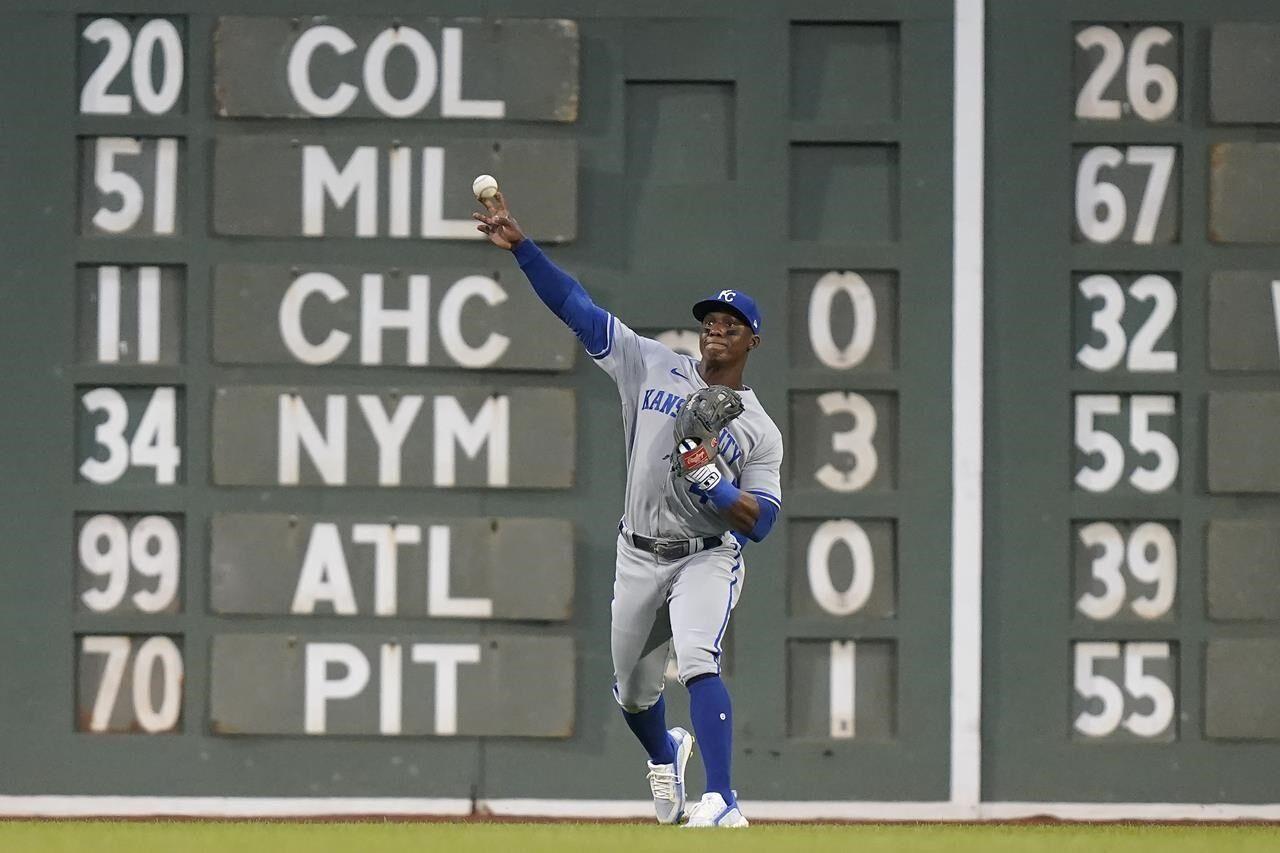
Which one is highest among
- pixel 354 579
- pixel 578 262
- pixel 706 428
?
pixel 578 262

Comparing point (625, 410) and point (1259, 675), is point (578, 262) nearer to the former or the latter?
point (625, 410)

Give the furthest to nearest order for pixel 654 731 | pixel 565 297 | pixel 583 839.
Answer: pixel 654 731
pixel 565 297
pixel 583 839

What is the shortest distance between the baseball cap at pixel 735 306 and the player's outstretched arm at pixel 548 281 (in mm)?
311

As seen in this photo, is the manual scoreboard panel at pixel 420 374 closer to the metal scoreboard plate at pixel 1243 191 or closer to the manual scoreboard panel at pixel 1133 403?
the manual scoreboard panel at pixel 1133 403

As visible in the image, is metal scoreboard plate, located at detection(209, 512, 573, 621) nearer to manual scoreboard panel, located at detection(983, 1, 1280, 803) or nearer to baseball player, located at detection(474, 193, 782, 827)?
baseball player, located at detection(474, 193, 782, 827)

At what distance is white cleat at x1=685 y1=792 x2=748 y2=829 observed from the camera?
18.2 feet

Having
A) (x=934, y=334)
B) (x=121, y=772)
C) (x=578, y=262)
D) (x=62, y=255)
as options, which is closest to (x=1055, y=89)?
(x=934, y=334)

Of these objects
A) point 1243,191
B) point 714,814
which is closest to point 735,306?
point 714,814

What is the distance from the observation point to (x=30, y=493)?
6.85 metres

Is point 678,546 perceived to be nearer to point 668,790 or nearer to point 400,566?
point 668,790

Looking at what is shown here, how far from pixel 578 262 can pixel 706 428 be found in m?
1.44

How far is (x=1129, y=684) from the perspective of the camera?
6.93 m

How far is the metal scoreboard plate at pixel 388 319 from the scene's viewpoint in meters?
6.79

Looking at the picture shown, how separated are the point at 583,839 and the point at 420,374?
88.7 inches
